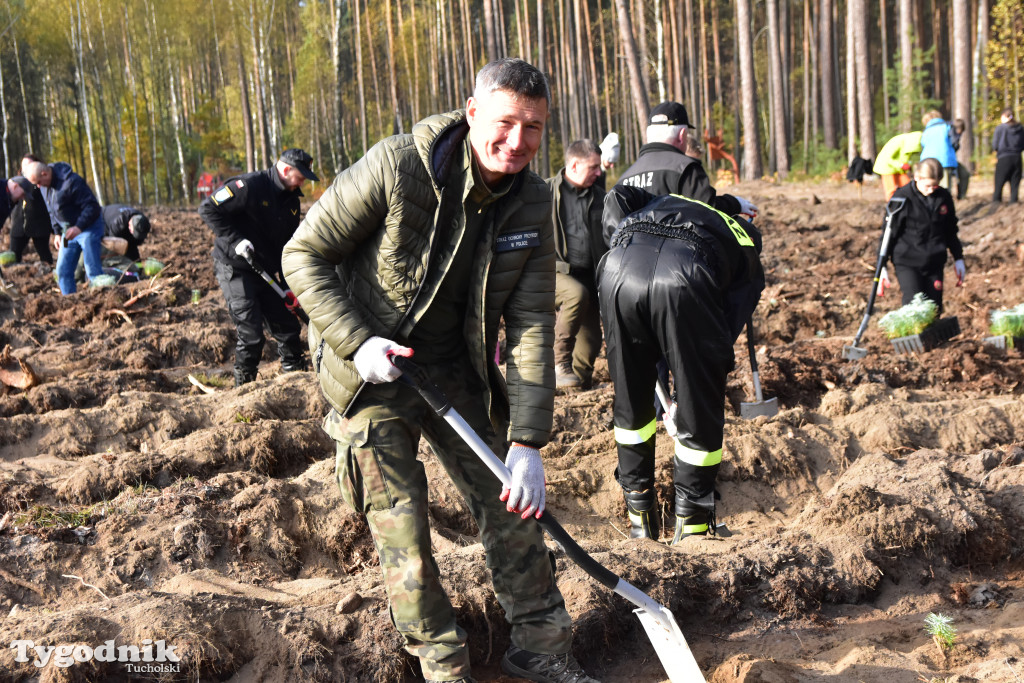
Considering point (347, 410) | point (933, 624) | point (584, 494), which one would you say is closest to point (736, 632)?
point (933, 624)

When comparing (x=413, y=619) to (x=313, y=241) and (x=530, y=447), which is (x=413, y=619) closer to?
(x=530, y=447)

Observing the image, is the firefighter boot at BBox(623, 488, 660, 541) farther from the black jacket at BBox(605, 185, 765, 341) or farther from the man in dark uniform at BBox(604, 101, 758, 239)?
the man in dark uniform at BBox(604, 101, 758, 239)

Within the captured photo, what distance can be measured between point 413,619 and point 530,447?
25.7 inches

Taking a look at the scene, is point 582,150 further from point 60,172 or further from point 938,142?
point 938,142

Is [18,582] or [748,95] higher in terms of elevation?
[748,95]

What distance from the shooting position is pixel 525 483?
2.54 meters

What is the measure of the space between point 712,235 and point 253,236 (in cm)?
416

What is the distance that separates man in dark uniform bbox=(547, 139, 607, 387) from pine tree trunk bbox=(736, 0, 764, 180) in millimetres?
16335

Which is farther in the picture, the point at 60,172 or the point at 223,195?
the point at 60,172

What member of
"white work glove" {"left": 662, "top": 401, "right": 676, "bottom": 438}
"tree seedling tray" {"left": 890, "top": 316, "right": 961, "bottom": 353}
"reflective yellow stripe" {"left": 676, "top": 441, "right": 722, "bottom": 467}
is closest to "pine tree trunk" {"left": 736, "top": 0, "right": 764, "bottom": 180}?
"tree seedling tray" {"left": 890, "top": 316, "right": 961, "bottom": 353}

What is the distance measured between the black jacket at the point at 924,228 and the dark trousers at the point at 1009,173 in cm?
787

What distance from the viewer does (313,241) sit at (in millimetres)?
2504

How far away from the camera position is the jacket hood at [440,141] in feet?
8.02

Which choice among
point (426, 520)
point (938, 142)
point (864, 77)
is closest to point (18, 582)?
point (426, 520)
